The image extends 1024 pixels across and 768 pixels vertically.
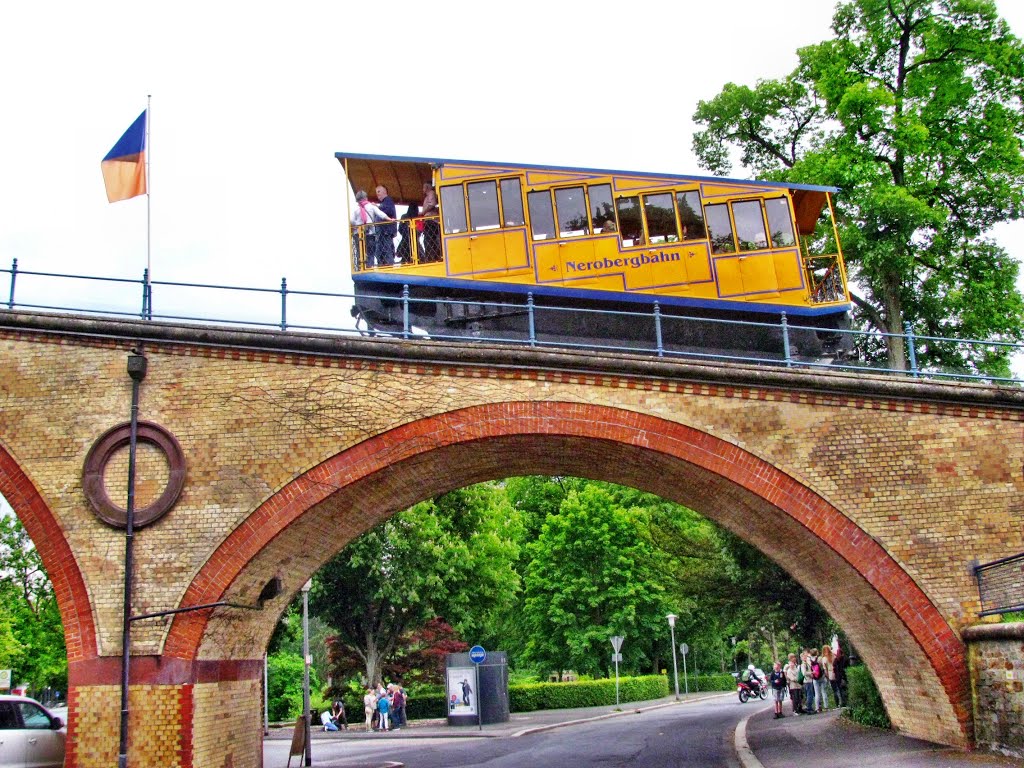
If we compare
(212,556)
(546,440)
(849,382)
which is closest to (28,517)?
(212,556)

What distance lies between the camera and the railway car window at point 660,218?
16.3 metres

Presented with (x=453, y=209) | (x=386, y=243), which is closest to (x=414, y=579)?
(x=386, y=243)

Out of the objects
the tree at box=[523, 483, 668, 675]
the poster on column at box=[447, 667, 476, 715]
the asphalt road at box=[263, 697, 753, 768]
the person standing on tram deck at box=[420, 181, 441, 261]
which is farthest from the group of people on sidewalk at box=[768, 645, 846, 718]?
the tree at box=[523, 483, 668, 675]

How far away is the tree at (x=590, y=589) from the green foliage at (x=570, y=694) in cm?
250

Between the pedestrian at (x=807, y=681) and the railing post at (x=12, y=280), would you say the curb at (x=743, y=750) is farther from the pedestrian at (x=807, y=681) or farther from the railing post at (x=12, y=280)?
the railing post at (x=12, y=280)

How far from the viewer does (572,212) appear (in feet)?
53.5

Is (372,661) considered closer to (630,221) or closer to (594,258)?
(594,258)

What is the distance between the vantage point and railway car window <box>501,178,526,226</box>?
16.3 metres

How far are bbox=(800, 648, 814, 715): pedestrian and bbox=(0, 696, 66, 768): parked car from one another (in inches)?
635

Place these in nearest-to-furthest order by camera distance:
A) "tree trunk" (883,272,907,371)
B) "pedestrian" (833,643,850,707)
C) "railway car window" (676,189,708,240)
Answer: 1. "railway car window" (676,189,708,240)
2. "pedestrian" (833,643,850,707)
3. "tree trunk" (883,272,907,371)

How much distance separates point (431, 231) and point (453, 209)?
530 mm

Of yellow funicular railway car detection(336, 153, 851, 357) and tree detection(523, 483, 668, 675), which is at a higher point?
yellow funicular railway car detection(336, 153, 851, 357)

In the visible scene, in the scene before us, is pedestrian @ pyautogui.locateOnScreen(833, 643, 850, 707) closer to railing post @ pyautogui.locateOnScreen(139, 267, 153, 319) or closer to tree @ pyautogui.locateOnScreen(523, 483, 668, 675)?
railing post @ pyautogui.locateOnScreen(139, 267, 153, 319)

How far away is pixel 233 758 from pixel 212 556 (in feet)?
10.6
